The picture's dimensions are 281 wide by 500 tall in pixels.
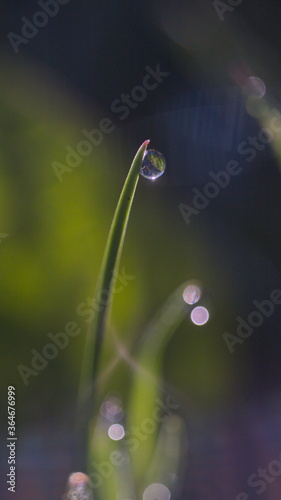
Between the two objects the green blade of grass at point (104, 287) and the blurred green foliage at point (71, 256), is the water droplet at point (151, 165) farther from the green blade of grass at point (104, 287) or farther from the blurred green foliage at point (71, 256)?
the green blade of grass at point (104, 287)

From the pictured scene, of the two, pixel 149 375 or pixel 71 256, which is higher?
pixel 71 256

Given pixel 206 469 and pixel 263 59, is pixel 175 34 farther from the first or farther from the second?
pixel 206 469

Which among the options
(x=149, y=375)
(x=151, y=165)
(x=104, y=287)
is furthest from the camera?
(x=151, y=165)

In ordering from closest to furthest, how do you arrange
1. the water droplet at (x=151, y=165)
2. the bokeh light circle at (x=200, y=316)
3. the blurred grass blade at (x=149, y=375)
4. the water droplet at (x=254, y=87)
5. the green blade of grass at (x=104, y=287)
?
1. the green blade of grass at (x=104, y=287)
2. the blurred grass blade at (x=149, y=375)
3. the water droplet at (x=151, y=165)
4. the bokeh light circle at (x=200, y=316)
5. the water droplet at (x=254, y=87)

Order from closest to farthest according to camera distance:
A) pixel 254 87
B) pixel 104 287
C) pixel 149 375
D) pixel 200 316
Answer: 1. pixel 104 287
2. pixel 149 375
3. pixel 200 316
4. pixel 254 87

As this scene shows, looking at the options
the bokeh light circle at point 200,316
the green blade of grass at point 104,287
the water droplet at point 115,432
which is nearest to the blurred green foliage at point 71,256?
the bokeh light circle at point 200,316

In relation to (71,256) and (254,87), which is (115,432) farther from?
(254,87)

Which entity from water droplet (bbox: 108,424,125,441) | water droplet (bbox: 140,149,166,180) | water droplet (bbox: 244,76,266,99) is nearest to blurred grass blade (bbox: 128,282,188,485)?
water droplet (bbox: 108,424,125,441)

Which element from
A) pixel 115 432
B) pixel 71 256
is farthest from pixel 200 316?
pixel 115 432

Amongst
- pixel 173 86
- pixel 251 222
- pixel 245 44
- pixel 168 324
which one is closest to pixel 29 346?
pixel 168 324

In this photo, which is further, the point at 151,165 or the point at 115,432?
the point at 151,165

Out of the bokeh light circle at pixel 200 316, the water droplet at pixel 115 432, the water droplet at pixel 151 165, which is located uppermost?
the water droplet at pixel 151 165
